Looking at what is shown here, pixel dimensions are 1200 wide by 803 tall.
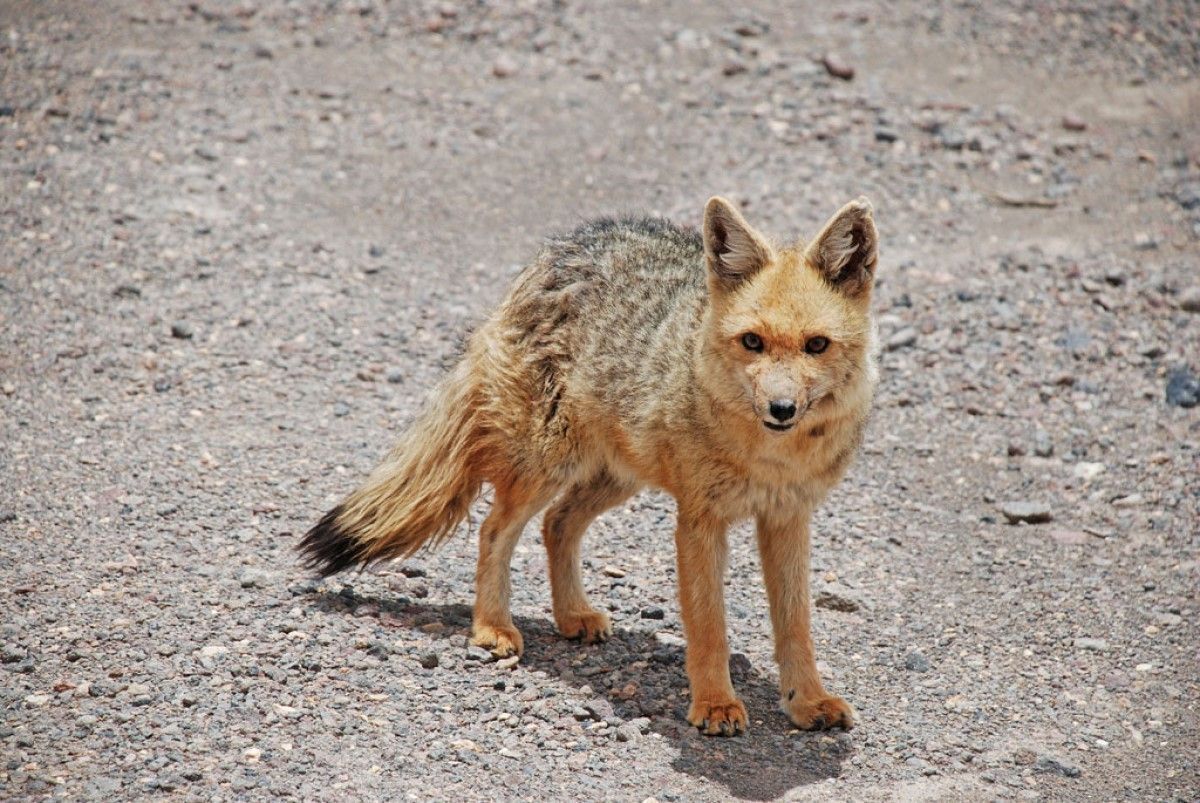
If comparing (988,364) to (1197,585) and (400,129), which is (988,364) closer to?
(1197,585)

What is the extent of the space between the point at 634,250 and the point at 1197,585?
147 inches

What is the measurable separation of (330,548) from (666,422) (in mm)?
1770

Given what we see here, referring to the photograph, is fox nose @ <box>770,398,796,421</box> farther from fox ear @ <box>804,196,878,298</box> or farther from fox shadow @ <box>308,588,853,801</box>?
fox shadow @ <box>308,588,853,801</box>

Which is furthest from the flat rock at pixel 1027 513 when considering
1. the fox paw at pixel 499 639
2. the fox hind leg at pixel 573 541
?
the fox paw at pixel 499 639

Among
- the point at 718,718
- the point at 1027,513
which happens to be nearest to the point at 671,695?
the point at 718,718

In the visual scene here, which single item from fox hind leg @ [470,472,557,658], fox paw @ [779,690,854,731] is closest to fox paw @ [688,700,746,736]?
fox paw @ [779,690,854,731]

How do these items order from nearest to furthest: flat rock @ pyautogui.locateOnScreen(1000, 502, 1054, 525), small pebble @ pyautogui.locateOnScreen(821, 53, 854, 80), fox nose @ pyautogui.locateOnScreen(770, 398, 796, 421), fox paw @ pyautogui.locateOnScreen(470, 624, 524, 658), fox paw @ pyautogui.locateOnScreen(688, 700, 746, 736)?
1. fox nose @ pyautogui.locateOnScreen(770, 398, 796, 421)
2. fox paw @ pyautogui.locateOnScreen(688, 700, 746, 736)
3. fox paw @ pyautogui.locateOnScreen(470, 624, 524, 658)
4. flat rock @ pyautogui.locateOnScreen(1000, 502, 1054, 525)
5. small pebble @ pyautogui.locateOnScreen(821, 53, 854, 80)

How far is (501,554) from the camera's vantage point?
6359mm

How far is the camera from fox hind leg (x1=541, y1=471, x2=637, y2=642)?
6.54 meters

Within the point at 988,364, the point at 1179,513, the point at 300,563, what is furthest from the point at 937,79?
the point at 300,563

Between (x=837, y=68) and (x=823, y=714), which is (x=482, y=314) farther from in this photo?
(x=837, y=68)

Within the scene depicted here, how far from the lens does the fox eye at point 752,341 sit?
542cm

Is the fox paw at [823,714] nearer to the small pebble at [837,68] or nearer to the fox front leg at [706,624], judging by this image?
the fox front leg at [706,624]

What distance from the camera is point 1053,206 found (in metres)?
11.4
